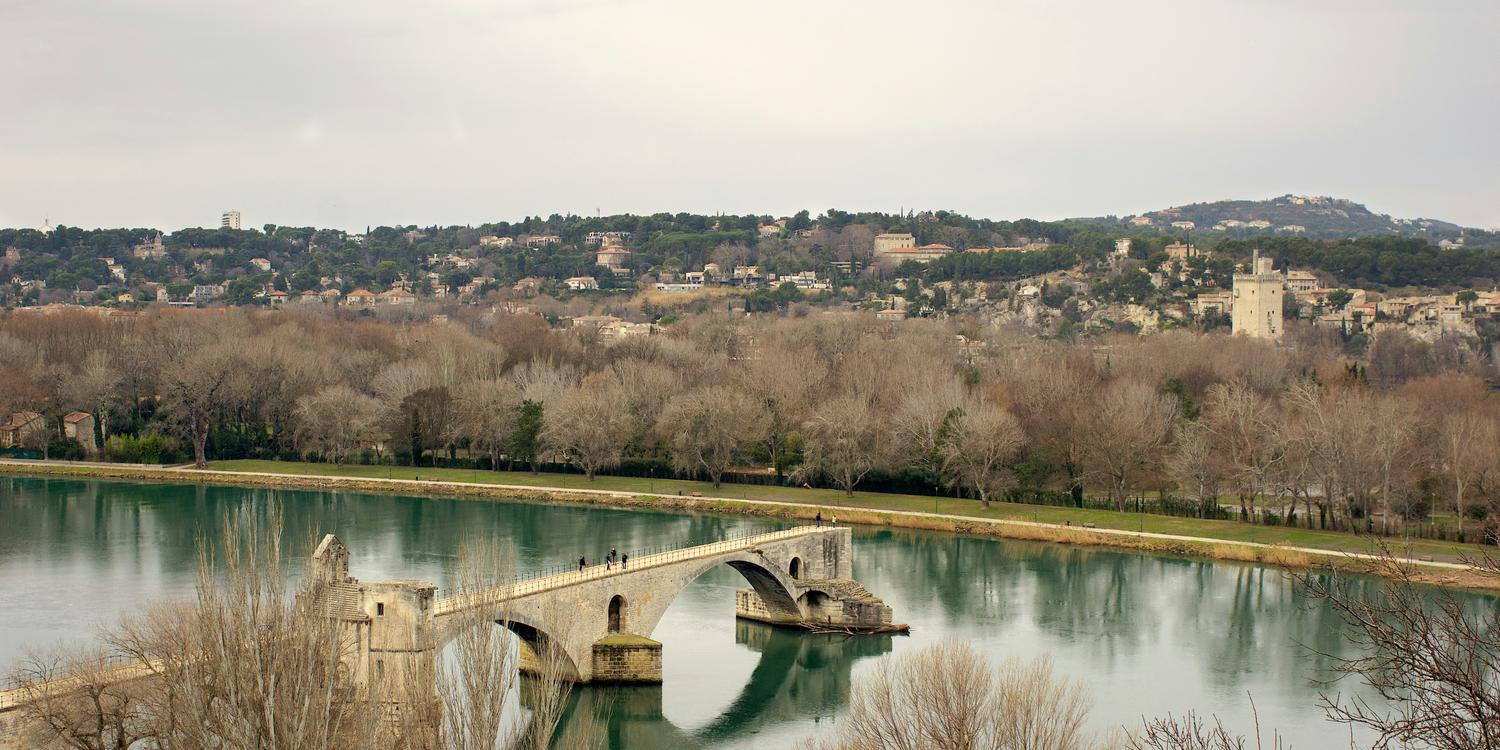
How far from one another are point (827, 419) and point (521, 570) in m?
17.7

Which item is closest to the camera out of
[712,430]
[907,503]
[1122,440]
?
[1122,440]

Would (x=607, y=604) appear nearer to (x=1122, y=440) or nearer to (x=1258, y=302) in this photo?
(x=1122, y=440)

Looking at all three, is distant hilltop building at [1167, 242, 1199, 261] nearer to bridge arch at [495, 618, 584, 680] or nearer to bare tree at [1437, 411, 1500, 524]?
bare tree at [1437, 411, 1500, 524]

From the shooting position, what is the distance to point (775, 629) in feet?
116

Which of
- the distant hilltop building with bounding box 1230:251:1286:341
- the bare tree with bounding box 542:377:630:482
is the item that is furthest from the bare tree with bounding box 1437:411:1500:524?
the distant hilltop building with bounding box 1230:251:1286:341

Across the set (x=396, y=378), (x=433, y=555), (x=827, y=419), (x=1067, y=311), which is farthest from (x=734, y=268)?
(x=433, y=555)

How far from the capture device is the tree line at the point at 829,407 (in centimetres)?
4816

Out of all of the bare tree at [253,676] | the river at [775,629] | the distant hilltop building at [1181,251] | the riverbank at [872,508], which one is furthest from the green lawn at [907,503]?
the distant hilltop building at [1181,251]

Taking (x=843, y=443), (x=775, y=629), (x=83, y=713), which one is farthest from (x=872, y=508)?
(x=83, y=713)

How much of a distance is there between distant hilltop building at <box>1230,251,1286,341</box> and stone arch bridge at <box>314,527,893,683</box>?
6427 centimetres

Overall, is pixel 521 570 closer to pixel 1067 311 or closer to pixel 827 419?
pixel 827 419

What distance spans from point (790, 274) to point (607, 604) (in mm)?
102921

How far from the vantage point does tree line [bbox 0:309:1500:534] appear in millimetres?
48156

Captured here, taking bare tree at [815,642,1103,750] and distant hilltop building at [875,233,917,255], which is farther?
A: distant hilltop building at [875,233,917,255]
